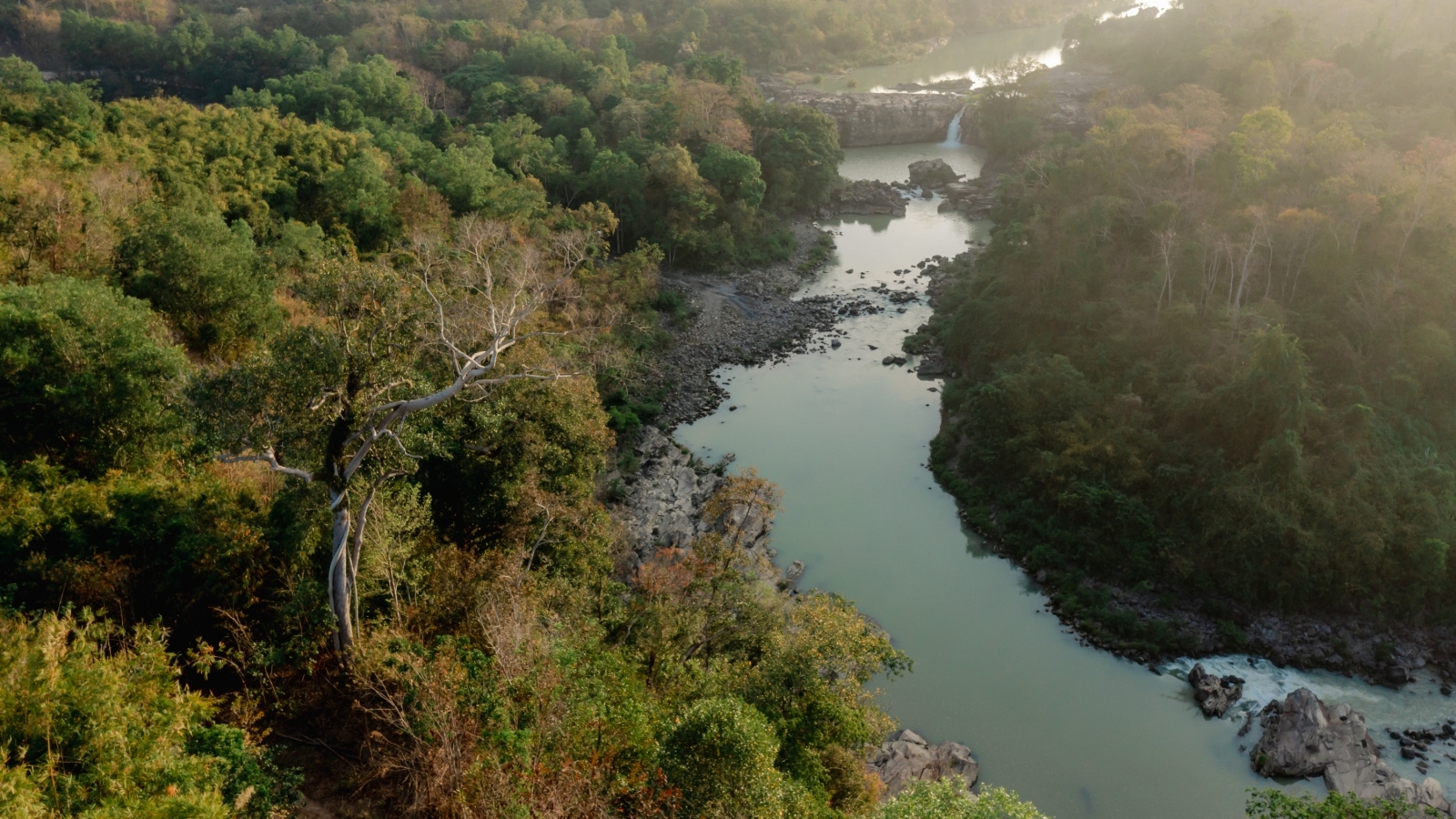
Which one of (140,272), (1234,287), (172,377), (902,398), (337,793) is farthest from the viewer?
(902,398)

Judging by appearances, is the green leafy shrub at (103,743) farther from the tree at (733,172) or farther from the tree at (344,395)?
the tree at (733,172)

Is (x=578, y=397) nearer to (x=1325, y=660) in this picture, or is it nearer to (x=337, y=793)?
(x=337, y=793)

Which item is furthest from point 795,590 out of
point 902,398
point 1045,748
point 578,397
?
point 902,398

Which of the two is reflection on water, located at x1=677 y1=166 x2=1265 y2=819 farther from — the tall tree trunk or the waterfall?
the waterfall

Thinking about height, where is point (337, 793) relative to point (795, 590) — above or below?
above

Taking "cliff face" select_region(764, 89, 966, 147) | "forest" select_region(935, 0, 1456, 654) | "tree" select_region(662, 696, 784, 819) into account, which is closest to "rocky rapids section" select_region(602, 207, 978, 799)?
"tree" select_region(662, 696, 784, 819)

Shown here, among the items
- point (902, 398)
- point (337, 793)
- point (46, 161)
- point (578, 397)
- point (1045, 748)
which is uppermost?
point (46, 161)

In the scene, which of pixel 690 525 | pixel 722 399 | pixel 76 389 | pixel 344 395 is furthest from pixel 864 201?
pixel 344 395

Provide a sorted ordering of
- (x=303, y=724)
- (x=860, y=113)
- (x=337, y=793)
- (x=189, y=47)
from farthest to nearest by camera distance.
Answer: (x=860, y=113) → (x=189, y=47) → (x=303, y=724) → (x=337, y=793)
